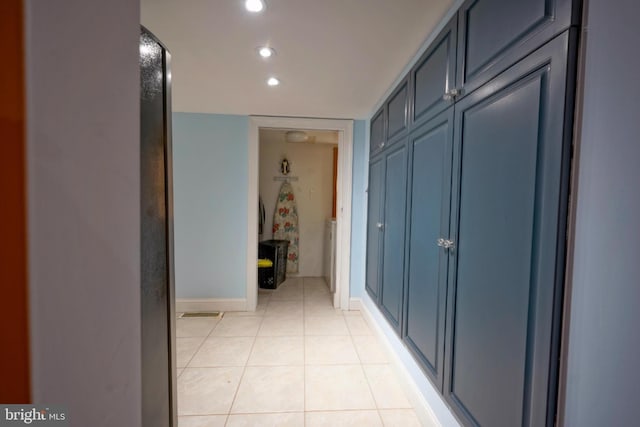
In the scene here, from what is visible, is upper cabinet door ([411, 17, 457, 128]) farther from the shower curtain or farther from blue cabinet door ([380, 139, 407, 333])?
the shower curtain

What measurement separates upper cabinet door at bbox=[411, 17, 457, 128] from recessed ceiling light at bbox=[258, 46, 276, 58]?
0.89 m

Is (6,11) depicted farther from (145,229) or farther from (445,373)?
(445,373)

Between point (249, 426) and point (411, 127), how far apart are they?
6.31 ft

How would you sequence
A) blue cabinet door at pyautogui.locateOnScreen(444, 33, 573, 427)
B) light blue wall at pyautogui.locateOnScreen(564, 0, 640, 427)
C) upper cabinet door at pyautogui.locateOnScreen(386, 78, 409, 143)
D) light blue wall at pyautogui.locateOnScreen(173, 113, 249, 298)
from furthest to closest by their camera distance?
light blue wall at pyautogui.locateOnScreen(173, 113, 249, 298), upper cabinet door at pyautogui.locateOnScreen(386, 78, 409, 143), blue cabinet door at pyautogui.locateOnScreen(444, 33, 573, 427), light blue wall at pyautogui.locateOnScreen(564, 0, 640, 427)

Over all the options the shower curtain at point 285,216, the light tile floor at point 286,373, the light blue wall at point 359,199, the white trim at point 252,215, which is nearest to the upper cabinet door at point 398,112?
the light blue wall at point 359,199

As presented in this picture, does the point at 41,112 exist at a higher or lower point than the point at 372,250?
higher

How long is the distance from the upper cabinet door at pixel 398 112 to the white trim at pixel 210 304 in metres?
2.33

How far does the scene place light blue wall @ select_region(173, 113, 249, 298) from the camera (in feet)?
8.96

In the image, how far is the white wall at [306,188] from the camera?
161 inches

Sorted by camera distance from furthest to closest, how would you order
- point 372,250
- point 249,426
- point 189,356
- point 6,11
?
point 372,250 < point 189,356 < point 249,426 < point 6,11

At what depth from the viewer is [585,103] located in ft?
1.98

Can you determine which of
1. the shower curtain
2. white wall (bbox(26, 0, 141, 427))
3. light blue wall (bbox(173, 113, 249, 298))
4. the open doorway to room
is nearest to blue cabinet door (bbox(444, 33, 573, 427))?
white wall (bbox(26, 0, 141, 427))

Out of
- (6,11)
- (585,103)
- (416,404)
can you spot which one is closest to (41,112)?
(6,11)

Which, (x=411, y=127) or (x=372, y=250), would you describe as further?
(x=372, y=250)
